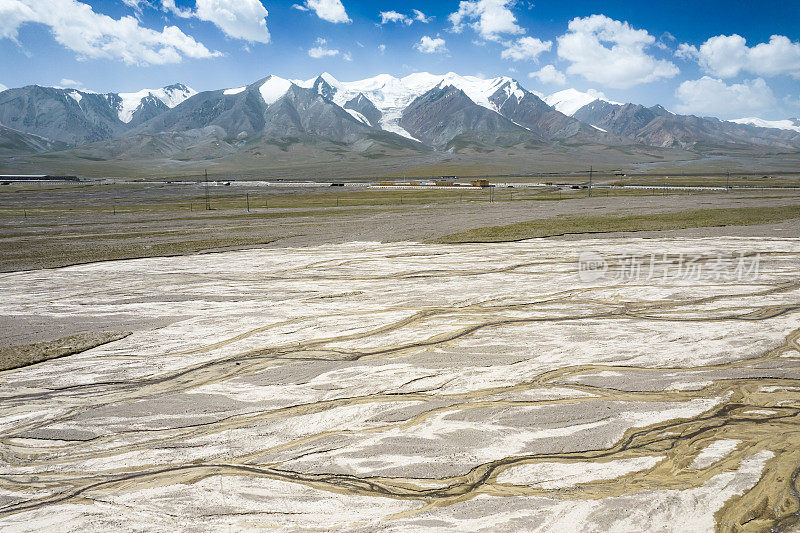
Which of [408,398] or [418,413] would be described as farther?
[408,398]

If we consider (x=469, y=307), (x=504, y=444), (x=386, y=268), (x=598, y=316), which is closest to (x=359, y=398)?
(x=504, y=444)

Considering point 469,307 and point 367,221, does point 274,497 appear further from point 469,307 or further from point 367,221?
point 367,221

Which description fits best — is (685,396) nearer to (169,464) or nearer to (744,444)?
(744,444)

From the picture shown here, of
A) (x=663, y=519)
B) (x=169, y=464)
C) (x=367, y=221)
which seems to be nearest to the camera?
(x=663, y=519)

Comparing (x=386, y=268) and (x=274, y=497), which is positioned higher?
(x=386, y=268)

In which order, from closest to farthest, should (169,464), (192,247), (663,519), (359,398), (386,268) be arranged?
(663,519) < (169,464) < (359,398) < (386,268) < (192,247)

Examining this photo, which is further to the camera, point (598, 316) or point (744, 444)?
point (598, 316)
